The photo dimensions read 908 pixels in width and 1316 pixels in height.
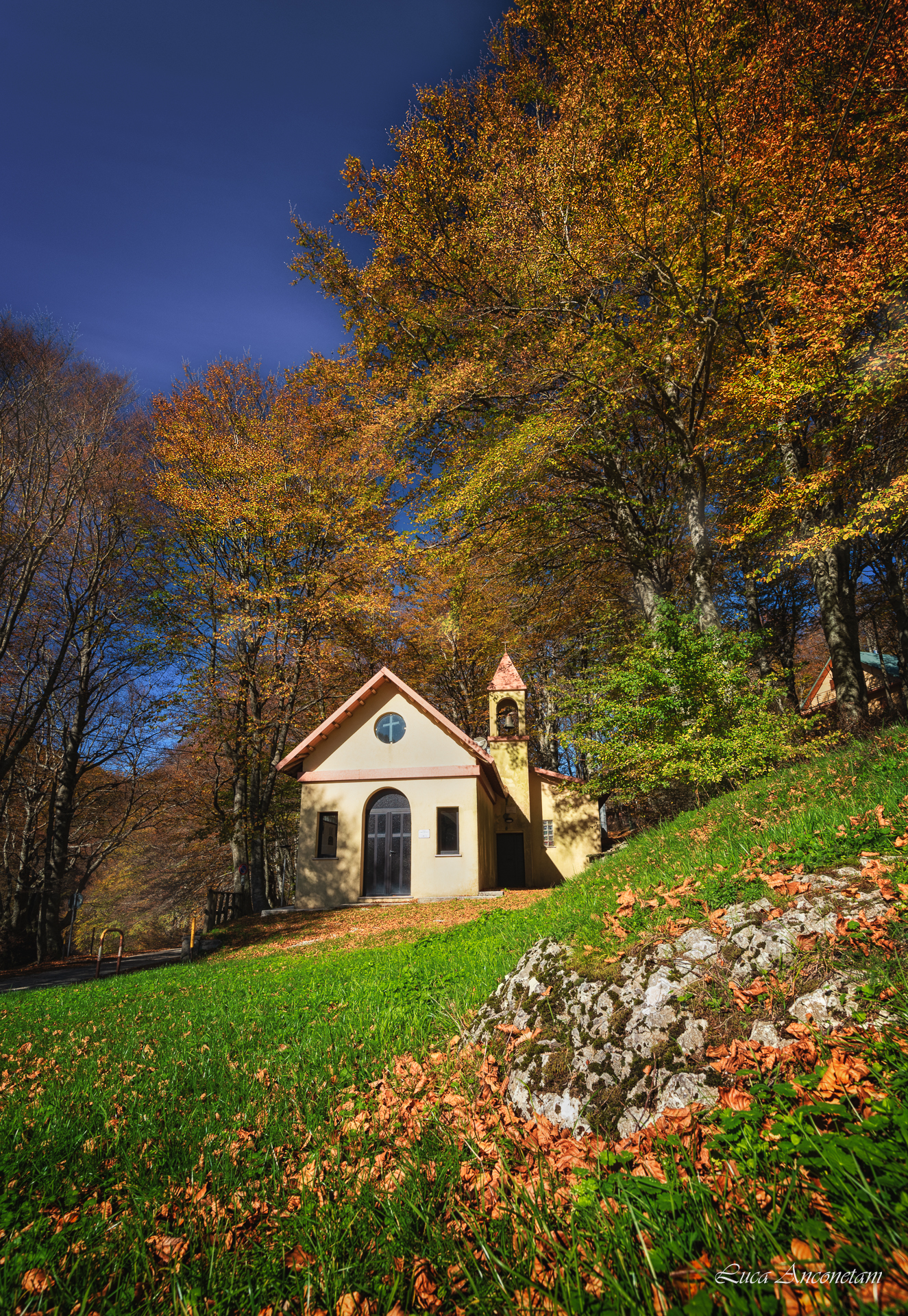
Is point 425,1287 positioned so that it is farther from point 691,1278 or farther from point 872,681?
point 872,681

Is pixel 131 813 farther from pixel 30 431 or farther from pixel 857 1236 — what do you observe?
pixel 857 1236

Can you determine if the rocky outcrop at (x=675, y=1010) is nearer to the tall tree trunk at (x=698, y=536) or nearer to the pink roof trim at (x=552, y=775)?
the tall tree trunk at (x=698, y=536)

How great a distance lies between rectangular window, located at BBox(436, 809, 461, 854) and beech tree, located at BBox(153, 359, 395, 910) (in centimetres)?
601

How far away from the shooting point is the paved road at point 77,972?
1176 cm

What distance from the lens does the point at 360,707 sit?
19.0 m

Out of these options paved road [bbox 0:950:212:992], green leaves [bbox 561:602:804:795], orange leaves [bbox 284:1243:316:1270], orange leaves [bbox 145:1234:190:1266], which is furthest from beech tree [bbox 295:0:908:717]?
paved road [bbox 0:950:212:992]

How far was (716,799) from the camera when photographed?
8070mm

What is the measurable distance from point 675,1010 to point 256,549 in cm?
1898

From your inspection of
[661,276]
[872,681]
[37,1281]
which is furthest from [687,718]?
[872,681]

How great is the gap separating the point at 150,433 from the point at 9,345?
616 cm

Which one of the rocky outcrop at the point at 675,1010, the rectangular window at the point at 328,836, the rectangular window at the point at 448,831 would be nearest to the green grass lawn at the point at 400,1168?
the rocky outcrop at the point at 675,1010

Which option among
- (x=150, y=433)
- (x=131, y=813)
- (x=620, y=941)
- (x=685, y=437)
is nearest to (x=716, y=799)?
(x=620, y=941)

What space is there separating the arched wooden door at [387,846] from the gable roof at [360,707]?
2.62m

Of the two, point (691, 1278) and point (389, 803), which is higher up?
point (389, 803)
